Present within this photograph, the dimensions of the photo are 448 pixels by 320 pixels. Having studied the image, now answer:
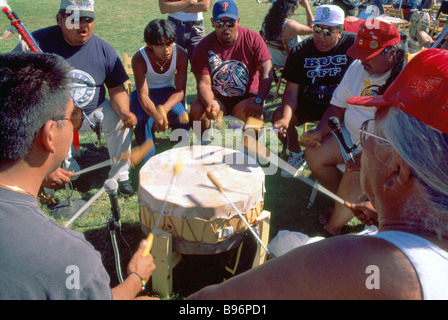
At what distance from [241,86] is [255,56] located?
39 centimetres

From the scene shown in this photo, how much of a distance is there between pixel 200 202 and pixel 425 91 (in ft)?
5.28

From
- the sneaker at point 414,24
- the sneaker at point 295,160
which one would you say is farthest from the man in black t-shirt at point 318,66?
the sneaker at point 414,24

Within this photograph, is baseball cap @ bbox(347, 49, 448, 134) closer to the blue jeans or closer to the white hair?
the white hair

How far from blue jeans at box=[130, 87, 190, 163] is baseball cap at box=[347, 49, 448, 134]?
3.22m

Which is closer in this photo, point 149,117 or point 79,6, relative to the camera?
point 79,6

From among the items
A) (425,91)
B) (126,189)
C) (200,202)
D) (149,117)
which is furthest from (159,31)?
(425,91)

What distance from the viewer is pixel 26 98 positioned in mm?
1286

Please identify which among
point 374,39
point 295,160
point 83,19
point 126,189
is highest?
point 83,19

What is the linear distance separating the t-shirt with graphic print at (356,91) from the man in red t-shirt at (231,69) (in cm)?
101

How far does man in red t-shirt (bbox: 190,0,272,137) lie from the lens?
415 cm

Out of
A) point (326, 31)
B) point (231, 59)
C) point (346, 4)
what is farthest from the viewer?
point (346, 4)

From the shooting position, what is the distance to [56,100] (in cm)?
140

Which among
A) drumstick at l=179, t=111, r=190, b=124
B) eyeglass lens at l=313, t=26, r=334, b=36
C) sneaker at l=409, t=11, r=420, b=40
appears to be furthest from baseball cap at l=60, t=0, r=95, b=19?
sneaker at l=409, t=11, r=420, b=40

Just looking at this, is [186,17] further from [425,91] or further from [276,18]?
[425,91]
